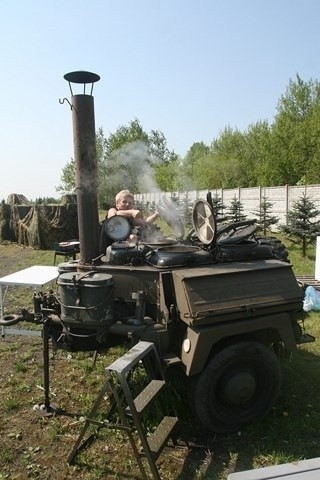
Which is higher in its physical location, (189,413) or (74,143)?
(74,143)

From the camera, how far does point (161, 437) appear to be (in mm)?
3049

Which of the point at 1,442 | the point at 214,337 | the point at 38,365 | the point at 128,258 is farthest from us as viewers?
the point at 38,365

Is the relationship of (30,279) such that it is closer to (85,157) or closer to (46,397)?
(46,397)

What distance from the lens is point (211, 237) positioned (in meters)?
3.74

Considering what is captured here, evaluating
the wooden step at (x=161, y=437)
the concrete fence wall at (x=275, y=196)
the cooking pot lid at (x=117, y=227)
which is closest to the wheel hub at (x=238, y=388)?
the wooden step at (x=161, y=437)

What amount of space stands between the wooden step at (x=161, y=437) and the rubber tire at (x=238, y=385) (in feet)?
0.80

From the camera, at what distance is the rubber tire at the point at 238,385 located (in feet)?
10.9

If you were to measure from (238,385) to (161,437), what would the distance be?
2.46ft

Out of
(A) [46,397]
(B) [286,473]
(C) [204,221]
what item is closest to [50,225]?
(A) [46,397]

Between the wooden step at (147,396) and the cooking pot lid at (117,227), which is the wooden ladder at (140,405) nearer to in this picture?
the wooden step at (147,396)

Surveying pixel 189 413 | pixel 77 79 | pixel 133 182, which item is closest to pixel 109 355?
pixel 189 413

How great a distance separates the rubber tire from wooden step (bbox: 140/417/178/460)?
243 millimetres

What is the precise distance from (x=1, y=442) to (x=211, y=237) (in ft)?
8.10

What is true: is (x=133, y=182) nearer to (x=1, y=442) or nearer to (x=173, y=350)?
(x=173, y=350)
